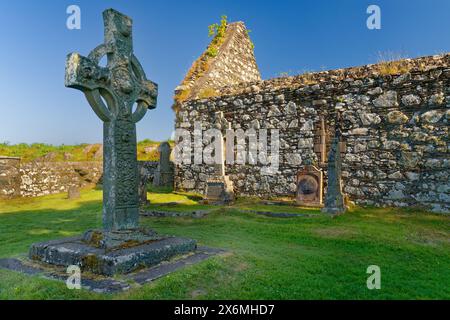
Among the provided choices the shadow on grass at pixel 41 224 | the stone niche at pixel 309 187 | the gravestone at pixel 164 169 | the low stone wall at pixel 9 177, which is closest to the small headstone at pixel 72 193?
the shadow on grass at pixel 41 224

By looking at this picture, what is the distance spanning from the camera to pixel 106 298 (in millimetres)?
3180

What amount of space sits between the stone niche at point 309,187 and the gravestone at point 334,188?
746mm

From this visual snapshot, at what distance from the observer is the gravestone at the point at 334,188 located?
8.55 metres

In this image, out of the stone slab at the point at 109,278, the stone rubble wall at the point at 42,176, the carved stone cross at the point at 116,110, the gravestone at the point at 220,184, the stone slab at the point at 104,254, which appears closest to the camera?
the stone slab at the point at 109,278

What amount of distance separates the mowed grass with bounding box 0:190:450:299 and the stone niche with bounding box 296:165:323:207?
0.87 m

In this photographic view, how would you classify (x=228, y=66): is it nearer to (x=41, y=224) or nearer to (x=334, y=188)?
(x=334, y=188)

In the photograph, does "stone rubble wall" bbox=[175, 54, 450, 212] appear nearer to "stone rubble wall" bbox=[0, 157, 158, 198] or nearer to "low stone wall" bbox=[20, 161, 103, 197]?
"stone rubble wall" bbox=[0, 157, 158, 198]

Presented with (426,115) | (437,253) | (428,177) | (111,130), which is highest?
(426,115)

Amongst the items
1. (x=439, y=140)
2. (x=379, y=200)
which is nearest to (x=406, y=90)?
(x=439, y=140)

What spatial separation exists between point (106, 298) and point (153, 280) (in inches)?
21.7

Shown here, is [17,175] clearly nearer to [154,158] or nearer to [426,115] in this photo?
[154,158]

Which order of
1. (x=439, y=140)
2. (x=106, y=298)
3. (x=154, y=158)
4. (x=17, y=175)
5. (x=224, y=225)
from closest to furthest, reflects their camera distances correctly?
(x=106, y=298)
(x=224, y=225)
(x=439, y=140)
(x=17, y=175)
(x=154, y=158)

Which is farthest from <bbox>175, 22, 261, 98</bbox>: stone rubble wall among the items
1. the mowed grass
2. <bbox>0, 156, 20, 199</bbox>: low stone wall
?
<bbox>0, 156, 20, 199</bbox>: low stone wall

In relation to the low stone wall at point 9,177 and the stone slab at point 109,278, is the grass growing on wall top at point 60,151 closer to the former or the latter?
the low stone wall at point 9,177
